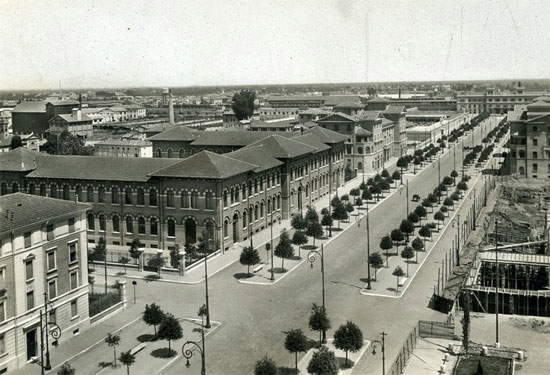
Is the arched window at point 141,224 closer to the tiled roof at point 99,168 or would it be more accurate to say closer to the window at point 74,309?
the tiled roof at point 99,168

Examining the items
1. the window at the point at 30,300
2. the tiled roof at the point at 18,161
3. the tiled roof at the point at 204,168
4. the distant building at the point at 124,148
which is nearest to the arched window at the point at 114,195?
the tiled roof at the point at 204,168

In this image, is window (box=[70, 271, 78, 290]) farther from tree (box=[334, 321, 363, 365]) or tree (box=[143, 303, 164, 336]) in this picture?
tree (box=[334, 321, 363, 365])

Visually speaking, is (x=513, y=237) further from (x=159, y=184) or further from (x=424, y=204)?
(x=159, y=184)

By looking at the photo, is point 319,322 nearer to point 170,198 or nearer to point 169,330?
point 169,330

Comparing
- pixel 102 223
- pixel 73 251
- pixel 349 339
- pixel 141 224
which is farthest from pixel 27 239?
pixel 102 223

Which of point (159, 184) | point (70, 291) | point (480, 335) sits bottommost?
point (480, 335)

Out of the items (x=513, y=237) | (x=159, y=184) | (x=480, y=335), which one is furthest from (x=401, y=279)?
(x=159, y=184)

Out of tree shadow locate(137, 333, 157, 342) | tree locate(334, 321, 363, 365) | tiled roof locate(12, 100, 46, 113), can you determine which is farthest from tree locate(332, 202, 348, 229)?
tiled roof locate(12, 100, 46, 113)
